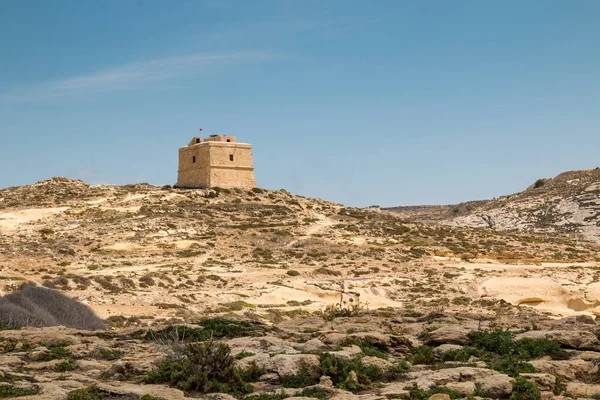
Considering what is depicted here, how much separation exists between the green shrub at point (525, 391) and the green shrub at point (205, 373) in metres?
3.76

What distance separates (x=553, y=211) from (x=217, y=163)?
34.5m

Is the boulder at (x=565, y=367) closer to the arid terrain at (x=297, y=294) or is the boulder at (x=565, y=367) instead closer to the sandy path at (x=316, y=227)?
the arid terrain at (x=297, y=294)

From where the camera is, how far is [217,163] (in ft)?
182

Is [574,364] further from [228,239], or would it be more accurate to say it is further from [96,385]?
[228,239]

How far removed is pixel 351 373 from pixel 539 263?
31844 millimetres

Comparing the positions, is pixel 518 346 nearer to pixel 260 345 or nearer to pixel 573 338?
pixel 573 338

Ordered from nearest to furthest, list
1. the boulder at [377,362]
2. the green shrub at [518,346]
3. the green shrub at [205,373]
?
the green shrub at [205,373], the boulder at [377,362], the green shrub at [518,346]

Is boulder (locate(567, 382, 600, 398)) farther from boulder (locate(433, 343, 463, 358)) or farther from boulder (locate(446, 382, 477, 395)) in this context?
boulder (locate(433, 343, 463, 358))

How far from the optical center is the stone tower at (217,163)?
55469 millimetres

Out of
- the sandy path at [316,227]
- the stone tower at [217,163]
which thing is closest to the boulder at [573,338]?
the sandy path at [316,227]

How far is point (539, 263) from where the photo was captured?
40.1 meters

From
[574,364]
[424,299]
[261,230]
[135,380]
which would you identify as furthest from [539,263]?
[135,380]

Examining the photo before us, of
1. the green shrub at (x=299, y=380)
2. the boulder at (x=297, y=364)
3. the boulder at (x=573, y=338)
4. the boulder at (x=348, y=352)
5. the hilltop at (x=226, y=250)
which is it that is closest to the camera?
the green shrub at (x=299, y=380)

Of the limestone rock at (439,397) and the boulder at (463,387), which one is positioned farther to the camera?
the boulder at (463,387)
